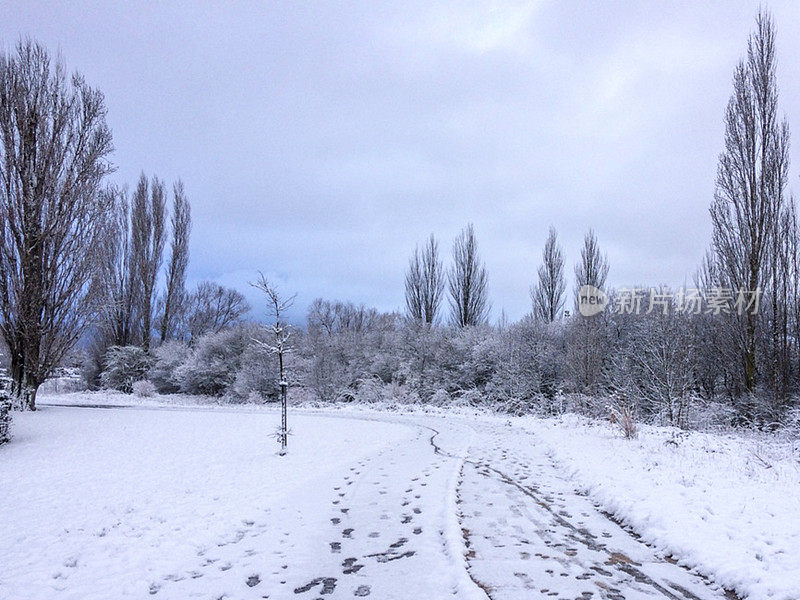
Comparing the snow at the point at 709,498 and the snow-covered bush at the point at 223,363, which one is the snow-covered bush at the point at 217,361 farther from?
the snow at the point at 709,498

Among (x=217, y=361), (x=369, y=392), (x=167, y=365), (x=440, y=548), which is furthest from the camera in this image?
(x=167, y=365)

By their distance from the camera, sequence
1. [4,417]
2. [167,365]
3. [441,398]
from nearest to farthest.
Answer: [4,417] < [441,398] < [167,365]

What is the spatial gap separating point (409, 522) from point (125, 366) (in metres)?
34.8

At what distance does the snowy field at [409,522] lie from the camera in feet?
13.7

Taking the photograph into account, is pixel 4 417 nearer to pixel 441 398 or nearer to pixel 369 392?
pixel 369 392

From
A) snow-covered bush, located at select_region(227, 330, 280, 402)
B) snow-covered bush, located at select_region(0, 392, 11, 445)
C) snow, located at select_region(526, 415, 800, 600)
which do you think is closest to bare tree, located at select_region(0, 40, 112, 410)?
snow-covered bush, located at select_region(0, 392, 11, 445)

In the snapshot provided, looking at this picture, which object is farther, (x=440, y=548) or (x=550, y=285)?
(x=550, y=285)

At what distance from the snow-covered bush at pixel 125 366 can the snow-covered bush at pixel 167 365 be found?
84 cm

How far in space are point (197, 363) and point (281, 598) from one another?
3102 centimetres

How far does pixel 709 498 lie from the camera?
6227 millimetres

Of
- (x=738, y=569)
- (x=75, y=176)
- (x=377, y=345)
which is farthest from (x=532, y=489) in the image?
(x=377, y=345)

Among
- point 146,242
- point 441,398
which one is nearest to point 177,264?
point 146,242

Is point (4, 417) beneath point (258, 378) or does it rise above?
above

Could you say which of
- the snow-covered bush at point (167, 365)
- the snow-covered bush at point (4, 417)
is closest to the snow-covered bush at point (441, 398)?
the snow-covered bush at point (4, 417)
